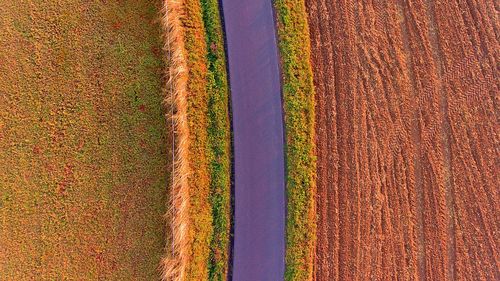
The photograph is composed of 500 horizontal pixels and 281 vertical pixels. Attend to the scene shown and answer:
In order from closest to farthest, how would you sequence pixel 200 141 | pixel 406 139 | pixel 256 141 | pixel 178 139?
pixel 178 139 → pixel 200 141 → pixel 256 141 → pixel 406 139

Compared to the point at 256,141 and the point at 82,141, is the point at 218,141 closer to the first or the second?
the point at 256,141

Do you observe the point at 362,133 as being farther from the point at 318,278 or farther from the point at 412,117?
the point at 318,278

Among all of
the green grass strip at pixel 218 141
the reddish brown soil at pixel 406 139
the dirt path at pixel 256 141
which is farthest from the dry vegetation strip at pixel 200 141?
the reddish brown soil at pixel 406 139

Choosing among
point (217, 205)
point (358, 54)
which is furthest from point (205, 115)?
point (358, 54)

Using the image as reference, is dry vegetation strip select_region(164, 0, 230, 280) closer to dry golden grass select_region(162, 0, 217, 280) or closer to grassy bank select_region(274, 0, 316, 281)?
dry golden grass select_region(162, 0, 217, 280)

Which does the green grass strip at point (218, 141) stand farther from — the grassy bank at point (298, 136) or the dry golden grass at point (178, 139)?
the grassy bank at point (298, 136)

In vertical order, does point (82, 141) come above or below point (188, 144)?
above

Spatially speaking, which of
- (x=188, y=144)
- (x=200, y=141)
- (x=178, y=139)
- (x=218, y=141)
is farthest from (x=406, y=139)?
(x=178, y=139)
